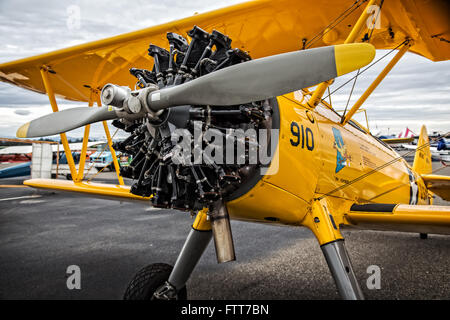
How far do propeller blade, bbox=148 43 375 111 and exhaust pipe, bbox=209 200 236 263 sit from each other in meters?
0.78

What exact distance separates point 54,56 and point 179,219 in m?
4.16

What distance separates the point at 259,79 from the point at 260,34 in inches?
83.8

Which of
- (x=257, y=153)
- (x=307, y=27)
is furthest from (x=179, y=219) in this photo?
(x=257, y=153)

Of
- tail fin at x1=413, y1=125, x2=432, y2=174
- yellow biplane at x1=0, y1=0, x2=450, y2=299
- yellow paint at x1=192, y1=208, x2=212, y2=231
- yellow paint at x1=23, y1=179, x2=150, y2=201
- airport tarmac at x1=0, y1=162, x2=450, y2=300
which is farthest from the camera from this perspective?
tail fin at x1=413, y1=125, x2=432, y2=174

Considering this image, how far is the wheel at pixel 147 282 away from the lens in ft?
→ 8.06

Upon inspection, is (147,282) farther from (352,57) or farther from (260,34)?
(260,34)

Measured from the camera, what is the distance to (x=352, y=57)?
142 cm

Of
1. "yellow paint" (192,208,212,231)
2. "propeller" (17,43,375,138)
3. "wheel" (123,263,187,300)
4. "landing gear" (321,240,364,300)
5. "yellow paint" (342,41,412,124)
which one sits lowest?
"wheel" (123,263,187,300)

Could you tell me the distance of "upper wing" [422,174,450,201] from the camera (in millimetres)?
5081

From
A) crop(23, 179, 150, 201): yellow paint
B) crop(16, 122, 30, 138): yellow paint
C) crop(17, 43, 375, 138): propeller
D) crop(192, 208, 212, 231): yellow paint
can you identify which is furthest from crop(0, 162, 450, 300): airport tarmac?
crop(17, 43, 375, 138): propeller

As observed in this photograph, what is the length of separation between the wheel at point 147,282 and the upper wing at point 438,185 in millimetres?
4454

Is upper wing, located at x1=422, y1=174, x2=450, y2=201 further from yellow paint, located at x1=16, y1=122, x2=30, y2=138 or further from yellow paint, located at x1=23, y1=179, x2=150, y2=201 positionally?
yellow paint, located at x1=16, y1=122, x2=30, y2=138

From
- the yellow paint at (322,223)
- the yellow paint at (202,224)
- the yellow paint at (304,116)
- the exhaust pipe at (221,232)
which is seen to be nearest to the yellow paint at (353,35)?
the yellow paint at (304,116)
